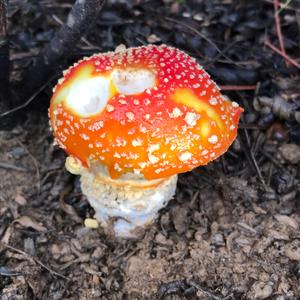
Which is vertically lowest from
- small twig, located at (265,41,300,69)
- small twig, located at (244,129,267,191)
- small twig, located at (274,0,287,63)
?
small twig, located at (244,129,267,191)

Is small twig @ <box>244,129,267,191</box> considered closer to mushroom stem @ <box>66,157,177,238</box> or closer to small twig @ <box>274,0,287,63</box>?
mushroom stem @ <box>66,157,177,238</box>

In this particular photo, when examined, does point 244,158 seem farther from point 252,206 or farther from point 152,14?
point 152,14

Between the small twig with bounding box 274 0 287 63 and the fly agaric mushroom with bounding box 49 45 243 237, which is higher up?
the fly agaric mushroom with bounding box 49 45 243 237

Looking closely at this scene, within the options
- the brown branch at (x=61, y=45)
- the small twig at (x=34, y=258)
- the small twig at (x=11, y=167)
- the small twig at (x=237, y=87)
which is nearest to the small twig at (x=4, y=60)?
the brown branch at (x=61, y=45)

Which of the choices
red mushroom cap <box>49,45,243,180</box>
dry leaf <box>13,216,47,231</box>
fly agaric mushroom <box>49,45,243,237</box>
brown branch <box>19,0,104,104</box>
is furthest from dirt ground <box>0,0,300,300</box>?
red mushroom cap <box>49,45,243,180</box>

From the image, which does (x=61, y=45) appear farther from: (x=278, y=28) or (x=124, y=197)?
(x=278, y=28)

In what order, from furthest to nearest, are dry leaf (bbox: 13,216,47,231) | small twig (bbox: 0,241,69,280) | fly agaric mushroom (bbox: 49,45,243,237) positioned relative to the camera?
dry leaf (bbox: 13,216,47,231), small twig (bbox: 0,241,69,280), fly agaric mushroom (bbox: 49,45,243,237)

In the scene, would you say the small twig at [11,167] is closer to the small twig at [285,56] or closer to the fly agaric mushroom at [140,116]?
the fly agaric mushroom at [140,116]
